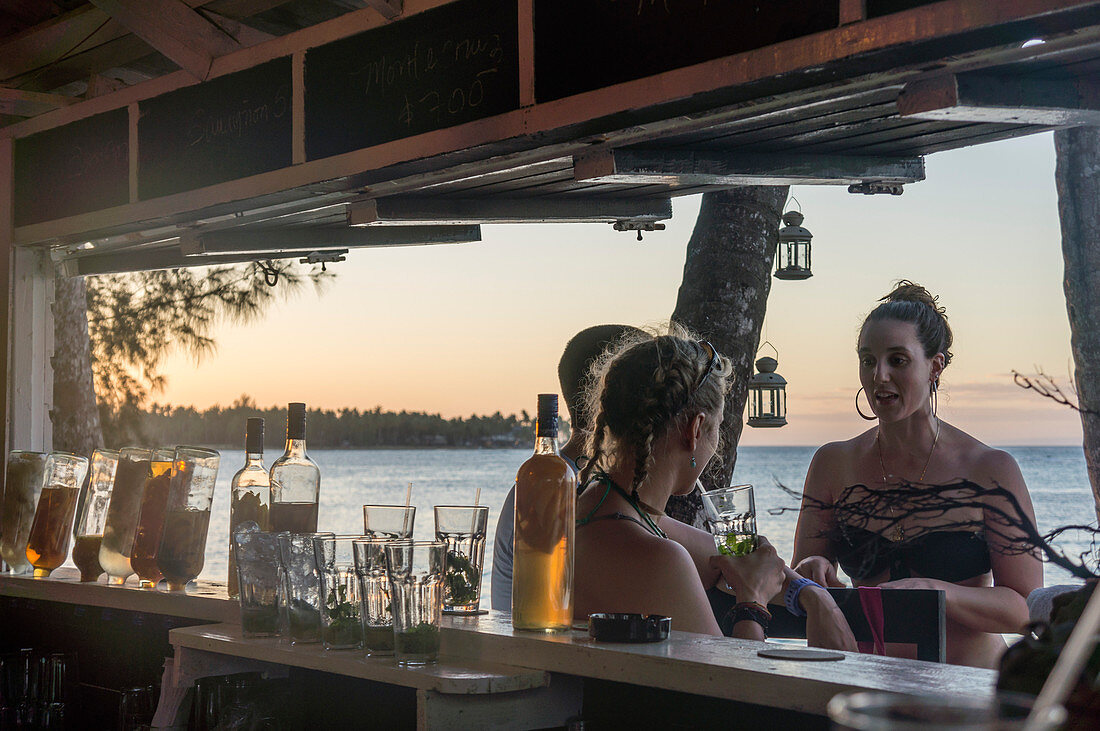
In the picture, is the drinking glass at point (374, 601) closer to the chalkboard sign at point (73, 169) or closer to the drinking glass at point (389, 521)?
the drinking glass at point (389, 521)

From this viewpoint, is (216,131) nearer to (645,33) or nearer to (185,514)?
(185,514)

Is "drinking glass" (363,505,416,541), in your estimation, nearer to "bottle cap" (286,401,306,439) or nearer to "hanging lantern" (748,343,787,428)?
"bottle cap" (286,401,306,439)

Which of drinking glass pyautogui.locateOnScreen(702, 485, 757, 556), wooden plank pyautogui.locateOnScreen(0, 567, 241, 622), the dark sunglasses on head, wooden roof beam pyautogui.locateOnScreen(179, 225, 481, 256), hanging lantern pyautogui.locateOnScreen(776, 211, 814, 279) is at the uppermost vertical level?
hanging lantern pyautogui.locateOnScreen(776, 211, 814, 279)

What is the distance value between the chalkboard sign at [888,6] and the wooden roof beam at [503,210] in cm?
114

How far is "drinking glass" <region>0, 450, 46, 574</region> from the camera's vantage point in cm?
296

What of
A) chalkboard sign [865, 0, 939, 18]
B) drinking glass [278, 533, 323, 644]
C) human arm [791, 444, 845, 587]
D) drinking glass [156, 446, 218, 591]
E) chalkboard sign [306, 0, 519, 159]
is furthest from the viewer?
human arm [791, 444, 845, 587]

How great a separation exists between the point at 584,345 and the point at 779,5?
53.5 inches

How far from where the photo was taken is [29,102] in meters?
3.31

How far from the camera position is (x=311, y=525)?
2.17 m

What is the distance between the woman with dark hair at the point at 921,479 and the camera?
2686 millimetres

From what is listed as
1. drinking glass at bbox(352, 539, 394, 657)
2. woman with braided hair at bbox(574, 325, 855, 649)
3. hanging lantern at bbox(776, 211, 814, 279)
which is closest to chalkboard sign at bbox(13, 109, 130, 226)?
woman with braided hair at bbox(574, 325, 855, 649)

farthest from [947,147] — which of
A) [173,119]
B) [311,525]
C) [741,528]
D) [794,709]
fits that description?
[173,119]

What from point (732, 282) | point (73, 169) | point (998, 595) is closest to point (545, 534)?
point (998, 595)

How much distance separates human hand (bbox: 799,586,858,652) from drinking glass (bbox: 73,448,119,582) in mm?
1757
